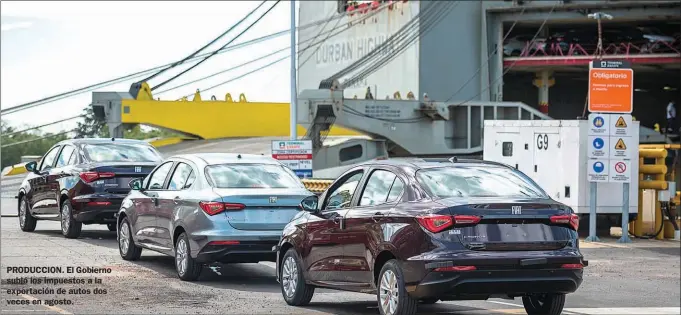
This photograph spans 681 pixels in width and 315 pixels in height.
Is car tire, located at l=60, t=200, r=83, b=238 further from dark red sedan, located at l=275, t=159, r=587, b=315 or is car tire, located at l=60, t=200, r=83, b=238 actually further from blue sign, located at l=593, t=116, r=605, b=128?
blue sign, located at l=593, t=116, r=605, b=128

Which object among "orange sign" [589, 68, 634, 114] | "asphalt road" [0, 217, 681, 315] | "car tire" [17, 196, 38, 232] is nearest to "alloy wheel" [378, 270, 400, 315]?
"asphalt road" [0, 217, 681, 315]

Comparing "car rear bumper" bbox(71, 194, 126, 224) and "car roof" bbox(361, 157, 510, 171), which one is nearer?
"car roof" bbox(361, 157, 510, 171)

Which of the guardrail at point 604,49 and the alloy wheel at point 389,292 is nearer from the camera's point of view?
the alloy wheel at point 389,292

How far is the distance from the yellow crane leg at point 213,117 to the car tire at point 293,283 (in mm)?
31551

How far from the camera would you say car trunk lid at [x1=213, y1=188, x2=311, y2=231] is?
44.7ft

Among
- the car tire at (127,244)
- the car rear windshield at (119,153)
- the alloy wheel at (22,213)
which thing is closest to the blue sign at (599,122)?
the car rear windshield at (119,153)

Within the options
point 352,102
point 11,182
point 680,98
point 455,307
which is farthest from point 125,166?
point 680,98

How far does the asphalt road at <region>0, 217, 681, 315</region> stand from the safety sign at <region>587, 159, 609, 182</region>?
2559 millimetres

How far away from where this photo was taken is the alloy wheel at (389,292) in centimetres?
1015

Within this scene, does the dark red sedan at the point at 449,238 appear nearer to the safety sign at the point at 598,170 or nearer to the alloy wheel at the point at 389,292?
the alloy wheel at the point at 389,292

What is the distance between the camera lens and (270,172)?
1502cm

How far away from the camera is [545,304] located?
35.8 feet

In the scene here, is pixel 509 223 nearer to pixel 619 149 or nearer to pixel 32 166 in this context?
pixel 619 149

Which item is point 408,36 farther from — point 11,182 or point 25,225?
point 25,225
